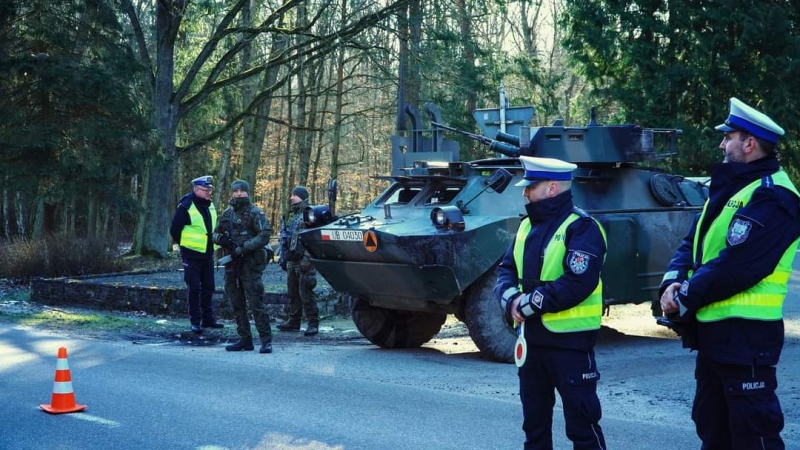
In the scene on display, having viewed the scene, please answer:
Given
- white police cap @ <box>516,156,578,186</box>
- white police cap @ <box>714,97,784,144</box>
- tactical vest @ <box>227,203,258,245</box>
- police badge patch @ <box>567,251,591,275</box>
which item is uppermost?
white police cap @ <box>714,97,784,144</box>

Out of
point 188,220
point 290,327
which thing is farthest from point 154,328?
point 290,327

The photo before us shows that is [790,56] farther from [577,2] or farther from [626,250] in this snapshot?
[626,250]

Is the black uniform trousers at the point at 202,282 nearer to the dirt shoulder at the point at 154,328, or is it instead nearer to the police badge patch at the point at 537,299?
the dirt shoulder at the point at 154,328

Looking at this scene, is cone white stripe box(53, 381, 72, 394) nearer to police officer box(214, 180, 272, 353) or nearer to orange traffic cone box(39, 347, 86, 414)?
orange traffic cone box(39, 347, 86, 414)

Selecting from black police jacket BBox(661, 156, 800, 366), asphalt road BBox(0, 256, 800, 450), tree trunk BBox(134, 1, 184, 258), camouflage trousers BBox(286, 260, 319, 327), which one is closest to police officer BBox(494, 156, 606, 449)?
black police jacket BBox(661, 156, 800, 366)

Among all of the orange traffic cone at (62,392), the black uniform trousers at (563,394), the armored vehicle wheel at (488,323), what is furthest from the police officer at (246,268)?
the black uniform trousers at (563,394)

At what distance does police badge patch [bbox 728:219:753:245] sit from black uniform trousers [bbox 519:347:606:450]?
0.89 meters

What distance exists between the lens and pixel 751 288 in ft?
15.3

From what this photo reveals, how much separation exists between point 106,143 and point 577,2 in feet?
44.1

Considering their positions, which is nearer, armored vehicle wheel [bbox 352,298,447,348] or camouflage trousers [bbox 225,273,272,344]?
camouflage trousers [bbox 225,273,272,344]

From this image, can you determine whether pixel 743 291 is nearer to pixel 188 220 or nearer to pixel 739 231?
pixel 739 231

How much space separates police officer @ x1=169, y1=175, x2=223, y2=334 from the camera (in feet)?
43.8

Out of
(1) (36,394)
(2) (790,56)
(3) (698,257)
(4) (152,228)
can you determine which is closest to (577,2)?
(2) (790,56)

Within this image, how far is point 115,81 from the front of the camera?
20.4 m
